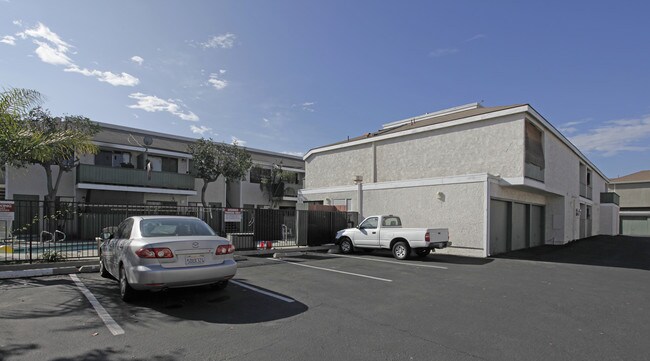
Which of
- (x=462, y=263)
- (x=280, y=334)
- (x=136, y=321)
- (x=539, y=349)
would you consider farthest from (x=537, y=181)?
(x=136, y=321)

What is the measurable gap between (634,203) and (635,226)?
3455 mm

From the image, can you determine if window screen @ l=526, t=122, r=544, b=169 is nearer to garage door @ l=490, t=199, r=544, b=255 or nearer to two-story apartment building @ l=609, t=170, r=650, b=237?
garage door @ l=490, t=199, r=544, b=255

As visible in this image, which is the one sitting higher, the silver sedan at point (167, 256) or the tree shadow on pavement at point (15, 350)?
the silver sedan at point (167, 256)

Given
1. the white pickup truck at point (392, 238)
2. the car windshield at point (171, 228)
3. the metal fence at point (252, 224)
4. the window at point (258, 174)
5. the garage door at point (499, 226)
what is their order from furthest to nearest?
the window at point (258, 174)
the garage door at point (499, 226)
the metal fence at point (252, 224)
the white pickup truck at point (392, 238)
the car windshield at point (171, 228)

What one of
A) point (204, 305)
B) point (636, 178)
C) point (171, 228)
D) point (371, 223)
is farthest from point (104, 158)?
point (636, 178)

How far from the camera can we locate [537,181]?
17844 mm

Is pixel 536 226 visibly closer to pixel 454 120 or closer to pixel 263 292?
pixel 454 120

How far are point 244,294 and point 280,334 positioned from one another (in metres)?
2.50

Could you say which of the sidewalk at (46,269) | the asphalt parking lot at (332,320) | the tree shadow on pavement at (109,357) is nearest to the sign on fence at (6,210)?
the sidewalk at (46,269)

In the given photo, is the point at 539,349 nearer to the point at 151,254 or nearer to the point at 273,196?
the point at 151,254

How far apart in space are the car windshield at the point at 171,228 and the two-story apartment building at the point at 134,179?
621 inches

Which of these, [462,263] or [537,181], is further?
[537,181]

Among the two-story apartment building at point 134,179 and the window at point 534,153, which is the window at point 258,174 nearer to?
the two-story apartment building at point 134,179

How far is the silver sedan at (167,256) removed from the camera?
607cm
